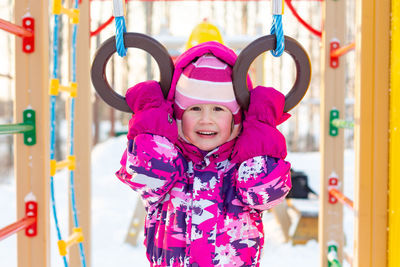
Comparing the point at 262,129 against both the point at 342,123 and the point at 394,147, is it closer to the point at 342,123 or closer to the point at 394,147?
the point at 394,147

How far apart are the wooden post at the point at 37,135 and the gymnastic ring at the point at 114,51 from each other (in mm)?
292

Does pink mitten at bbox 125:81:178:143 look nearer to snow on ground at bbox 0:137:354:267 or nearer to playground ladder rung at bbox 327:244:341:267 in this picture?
playground ladder rung at bbox 327:244:341:267

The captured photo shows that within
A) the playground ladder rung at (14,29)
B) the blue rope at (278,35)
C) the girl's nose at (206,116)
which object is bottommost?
the girl's nose at (206,116)

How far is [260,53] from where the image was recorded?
106 cm

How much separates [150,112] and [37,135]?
45 cm

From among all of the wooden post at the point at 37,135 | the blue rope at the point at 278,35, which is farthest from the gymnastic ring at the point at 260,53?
the wooden post at the point at 37,135

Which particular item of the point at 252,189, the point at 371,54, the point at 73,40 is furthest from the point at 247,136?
the point at 73,40

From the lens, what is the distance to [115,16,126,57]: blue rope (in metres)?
1.07

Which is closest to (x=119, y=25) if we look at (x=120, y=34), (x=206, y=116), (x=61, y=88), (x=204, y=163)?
(x=120, y=34)

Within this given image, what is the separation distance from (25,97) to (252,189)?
78 cm

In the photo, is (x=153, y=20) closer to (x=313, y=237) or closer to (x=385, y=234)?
(x=313, y=237)

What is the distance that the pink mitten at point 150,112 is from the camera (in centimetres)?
107

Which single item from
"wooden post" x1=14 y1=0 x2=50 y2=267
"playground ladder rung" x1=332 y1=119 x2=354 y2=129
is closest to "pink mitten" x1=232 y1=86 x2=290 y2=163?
"playground ladder rung" x1=332 y1=119 x2=354 y2=129

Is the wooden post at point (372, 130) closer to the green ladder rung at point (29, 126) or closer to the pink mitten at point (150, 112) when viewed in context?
the pink mitten at point (150, 112)
